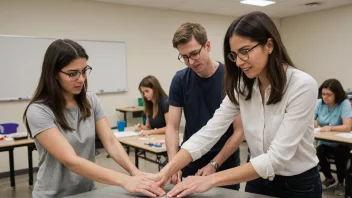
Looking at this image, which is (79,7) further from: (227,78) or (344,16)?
(344,16)

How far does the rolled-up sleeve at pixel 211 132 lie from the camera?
5.11 ft

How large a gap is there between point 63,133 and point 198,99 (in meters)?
0.79

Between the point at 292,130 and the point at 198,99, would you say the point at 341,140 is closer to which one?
the point at 198,99

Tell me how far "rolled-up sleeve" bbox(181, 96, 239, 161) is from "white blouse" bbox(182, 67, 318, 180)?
0.22 ft

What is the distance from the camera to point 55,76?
1.43m

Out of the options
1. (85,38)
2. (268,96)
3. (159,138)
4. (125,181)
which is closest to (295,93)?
(268,96)

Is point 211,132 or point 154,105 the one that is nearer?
point 211,132

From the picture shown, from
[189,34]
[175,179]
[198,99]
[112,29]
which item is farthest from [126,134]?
[112,29]

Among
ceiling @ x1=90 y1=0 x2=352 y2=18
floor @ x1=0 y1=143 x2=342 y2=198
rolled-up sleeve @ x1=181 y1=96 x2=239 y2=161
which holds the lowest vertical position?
floor @ x1=0 y1=143 x2=342 y2=198

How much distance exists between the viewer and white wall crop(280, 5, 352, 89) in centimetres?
681

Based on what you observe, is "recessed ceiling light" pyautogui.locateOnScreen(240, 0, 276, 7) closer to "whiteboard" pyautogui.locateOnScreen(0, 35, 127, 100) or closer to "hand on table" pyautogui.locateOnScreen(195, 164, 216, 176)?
"whiteboard" pyautogui.locateOnScreen(0, 35, 127, 100)

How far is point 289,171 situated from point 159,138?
7.57 feet

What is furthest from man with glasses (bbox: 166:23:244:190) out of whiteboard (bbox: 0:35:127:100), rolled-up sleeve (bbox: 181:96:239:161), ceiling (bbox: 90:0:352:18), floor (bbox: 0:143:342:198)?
ceiling (bbox: 90:0:352:18)

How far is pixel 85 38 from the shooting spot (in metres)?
5.65
